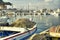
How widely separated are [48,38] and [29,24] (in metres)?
2.05

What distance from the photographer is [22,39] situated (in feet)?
17.2

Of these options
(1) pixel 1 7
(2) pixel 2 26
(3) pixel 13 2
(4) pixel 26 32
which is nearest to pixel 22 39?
(4) pixel 26 32

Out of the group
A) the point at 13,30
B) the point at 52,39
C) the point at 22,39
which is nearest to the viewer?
the point at 52,39

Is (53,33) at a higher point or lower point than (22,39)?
higher

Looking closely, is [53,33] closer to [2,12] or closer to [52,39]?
[52,39]

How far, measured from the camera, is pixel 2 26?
5.97 metres

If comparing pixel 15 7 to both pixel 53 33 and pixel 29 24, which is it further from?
pixel 53 33

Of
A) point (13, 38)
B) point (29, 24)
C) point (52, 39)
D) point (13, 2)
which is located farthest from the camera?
point (13, 2)

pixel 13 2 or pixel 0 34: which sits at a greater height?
pixel 13 2

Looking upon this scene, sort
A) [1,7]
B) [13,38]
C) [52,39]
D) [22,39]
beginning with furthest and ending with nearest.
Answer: [1,7], [22,39], [13,38], [52,39]

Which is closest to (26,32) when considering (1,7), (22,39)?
(22,39)

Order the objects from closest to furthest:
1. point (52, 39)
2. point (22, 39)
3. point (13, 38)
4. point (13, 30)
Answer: point (52, 39)
point (13, 38)
point (22, 39)
point (13, 30)

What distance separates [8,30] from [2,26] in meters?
0.33

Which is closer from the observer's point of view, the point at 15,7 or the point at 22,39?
the point at 22,39
